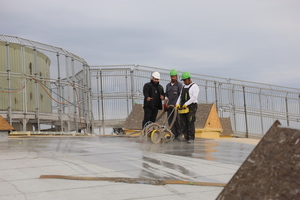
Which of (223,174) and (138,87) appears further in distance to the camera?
(138,87)

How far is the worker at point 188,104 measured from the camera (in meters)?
12.1

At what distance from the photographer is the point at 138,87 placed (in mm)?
24188

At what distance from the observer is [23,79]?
18.6 meters

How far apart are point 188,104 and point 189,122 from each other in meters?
0.48

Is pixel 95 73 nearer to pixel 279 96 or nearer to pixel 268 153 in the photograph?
pixel 279 96

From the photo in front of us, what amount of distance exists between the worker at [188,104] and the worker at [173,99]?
57 cm

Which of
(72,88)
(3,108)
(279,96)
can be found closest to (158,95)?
(3,108)

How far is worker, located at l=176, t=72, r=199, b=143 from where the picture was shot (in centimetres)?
1205

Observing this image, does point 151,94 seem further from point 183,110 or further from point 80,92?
point 80,92

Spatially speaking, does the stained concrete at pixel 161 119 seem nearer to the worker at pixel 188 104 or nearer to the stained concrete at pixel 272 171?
the worker at pixel 188 104

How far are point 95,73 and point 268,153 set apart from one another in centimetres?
2173

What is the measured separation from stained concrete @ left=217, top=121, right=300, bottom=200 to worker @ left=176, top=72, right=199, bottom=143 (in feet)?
29.9

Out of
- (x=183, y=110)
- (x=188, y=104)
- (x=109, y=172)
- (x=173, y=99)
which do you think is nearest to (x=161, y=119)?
(x=173, y=99)

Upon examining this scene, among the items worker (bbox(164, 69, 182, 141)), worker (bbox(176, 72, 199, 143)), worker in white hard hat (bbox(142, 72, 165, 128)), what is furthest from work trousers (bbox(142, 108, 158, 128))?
worker (bbox(176, 72, 199, 143))
